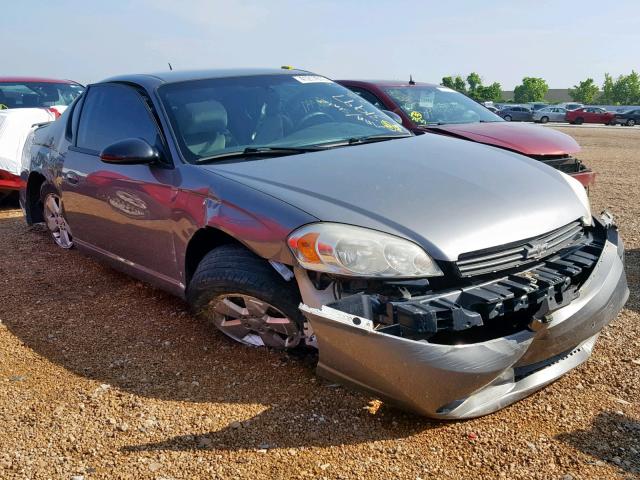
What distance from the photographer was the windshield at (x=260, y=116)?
3418 millimetres

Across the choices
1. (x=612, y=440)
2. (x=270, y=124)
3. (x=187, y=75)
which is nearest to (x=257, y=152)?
(x=270, y=124)

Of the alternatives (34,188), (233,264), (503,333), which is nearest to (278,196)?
(233,264)

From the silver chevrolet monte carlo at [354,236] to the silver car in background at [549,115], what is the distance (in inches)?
1834

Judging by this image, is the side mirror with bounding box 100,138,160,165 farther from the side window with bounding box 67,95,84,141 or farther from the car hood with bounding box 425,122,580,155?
the car hood with bounding box 425,122,580,155

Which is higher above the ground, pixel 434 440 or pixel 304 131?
pixel 304 131

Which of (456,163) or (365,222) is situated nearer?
(365,222)

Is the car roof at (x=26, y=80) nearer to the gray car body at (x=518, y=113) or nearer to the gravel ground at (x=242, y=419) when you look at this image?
the gravel ground at (x=242, y=419)

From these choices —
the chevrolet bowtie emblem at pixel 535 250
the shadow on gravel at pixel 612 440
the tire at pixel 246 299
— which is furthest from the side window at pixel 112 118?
the shadow on gravel at pixel 612 440

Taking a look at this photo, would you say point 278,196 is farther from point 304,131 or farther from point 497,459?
point 497,459

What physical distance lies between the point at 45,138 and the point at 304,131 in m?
2.56

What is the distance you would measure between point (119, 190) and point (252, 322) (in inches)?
53.0

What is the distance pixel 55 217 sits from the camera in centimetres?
519

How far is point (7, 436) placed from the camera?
2.55 m

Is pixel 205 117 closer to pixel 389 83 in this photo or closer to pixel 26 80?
pixel 389 83
